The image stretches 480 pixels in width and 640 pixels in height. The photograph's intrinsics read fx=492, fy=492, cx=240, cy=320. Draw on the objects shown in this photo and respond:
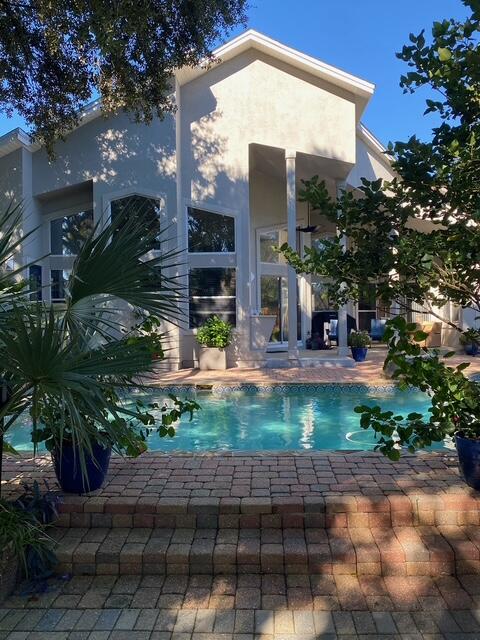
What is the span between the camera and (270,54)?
12.1 meters

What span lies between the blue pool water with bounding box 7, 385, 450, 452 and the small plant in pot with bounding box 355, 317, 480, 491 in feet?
8.39

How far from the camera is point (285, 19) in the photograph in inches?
386

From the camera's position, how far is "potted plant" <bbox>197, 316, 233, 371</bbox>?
38.1 feet

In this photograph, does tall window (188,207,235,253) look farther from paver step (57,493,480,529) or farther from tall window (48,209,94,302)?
paver step (57,493,480,529)

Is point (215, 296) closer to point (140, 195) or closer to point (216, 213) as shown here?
point (216, 213)

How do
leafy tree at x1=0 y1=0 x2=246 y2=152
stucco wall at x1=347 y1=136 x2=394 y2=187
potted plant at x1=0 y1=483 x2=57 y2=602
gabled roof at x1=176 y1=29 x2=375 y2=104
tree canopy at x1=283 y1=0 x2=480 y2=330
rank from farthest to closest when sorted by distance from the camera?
stucco wall at x1=347 y1=136 x2=394 y2=187 → gabled roof at x1=176 y1=29 x2=375 y2=104 → leafy tree at x1=0 y1=0 x2=246 y2=152 → tree canopy at x1=283 y1=0 x2=480 y2=330 → potted plant at x1=0 y1=483 x2=57 y2=602

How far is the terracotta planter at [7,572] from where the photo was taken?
2.84 m

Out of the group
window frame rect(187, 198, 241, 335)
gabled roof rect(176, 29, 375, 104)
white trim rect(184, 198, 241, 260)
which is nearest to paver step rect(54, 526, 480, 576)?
window frame rect(187, 198, 241, 335)

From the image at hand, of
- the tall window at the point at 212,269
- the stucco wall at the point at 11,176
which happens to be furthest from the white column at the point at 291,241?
the stucco wall at the point at 11,176

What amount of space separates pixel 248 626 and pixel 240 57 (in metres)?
12.6

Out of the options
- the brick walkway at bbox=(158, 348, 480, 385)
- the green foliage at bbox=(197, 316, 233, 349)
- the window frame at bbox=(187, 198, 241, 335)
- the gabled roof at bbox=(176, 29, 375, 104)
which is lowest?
the brick walkway at bbox=(158, 348, 480, 385)

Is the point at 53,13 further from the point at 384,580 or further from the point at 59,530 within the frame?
the point at 384,580

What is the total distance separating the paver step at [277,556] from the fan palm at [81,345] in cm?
69

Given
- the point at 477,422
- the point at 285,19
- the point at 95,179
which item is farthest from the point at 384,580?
the point at 95,179
